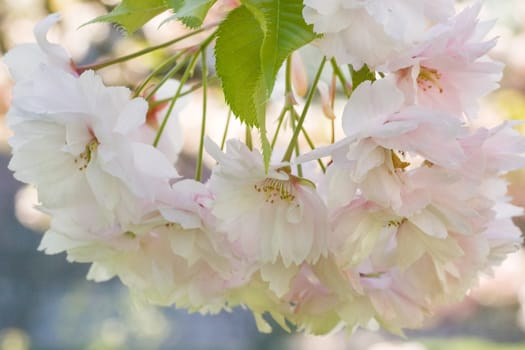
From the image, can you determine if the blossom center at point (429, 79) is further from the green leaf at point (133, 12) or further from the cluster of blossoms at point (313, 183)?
the green leaf at point (133, 12)

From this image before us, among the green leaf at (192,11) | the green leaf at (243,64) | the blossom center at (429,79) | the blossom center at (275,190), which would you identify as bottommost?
the blossom center at (275,190)

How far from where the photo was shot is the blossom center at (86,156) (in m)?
0.57

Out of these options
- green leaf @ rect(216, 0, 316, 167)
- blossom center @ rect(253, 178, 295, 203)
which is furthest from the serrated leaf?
blossom center @ rect(253, 178, 295, 203)

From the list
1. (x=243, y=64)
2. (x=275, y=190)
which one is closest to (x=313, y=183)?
(x=275, y=190)

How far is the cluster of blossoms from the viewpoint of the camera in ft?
1.70

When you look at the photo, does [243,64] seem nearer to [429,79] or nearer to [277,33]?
[277,33]

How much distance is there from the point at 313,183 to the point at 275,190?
27 millimetres

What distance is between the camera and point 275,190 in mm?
596

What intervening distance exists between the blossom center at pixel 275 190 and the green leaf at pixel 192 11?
0.15 metres

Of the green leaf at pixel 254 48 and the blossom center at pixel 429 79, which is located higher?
the green leaf at pixel 254 48

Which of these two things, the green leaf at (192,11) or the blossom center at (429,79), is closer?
the green leaf at (192,11)

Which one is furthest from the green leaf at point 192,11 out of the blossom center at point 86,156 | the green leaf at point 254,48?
the blossom center at point 86,156

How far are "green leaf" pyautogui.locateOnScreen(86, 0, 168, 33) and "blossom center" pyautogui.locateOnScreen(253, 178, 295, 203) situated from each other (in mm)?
132

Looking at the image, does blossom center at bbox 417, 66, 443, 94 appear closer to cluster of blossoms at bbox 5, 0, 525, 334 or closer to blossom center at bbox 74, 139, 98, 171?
cluster of blossoms at bbox 5, 0, 525, 334
